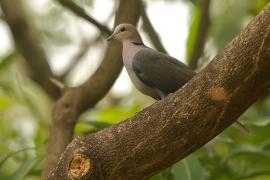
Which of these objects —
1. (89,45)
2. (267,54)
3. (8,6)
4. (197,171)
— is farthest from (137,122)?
(89,45)

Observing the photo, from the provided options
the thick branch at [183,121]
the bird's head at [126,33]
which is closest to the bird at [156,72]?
the bird's head at [126,33]

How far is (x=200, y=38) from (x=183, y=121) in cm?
174

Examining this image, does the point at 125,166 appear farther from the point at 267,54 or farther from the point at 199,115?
the point at 267,54

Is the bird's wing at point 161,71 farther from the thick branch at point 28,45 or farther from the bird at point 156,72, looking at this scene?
the thick branch at point 28,45

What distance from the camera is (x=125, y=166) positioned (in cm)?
232

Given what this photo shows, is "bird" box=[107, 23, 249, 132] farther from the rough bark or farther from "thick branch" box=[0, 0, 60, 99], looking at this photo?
"thick branch" box=[0, 0, 60, 99]

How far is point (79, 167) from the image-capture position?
2299mm

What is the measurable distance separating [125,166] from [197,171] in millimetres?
946

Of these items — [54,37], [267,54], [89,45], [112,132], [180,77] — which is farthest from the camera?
[54,37]

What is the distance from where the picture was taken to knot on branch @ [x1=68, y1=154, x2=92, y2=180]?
2.28 metres

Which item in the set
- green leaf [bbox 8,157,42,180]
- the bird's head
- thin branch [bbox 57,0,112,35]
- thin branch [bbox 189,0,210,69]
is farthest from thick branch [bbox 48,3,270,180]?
thin branch [bbox 189,0,210,69]

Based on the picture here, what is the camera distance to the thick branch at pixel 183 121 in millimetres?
2098

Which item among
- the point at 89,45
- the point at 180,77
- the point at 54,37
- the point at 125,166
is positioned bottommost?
the point at 125,166

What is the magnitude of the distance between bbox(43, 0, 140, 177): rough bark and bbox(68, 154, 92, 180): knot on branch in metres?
0.98
